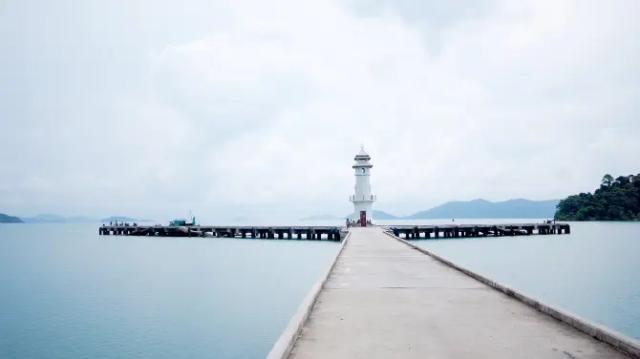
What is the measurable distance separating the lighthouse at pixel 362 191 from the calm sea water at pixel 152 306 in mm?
13712

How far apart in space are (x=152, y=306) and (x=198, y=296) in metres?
Result: 2.69

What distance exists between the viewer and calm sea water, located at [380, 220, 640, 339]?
1895 centimetres

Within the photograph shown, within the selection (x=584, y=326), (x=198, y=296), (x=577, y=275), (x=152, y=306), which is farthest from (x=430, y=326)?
(x=577, y=275)

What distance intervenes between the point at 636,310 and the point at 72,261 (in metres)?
40.0

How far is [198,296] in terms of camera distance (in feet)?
76.0

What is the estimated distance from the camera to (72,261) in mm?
42094

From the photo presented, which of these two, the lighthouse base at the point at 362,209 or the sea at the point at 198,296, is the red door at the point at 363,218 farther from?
the sea at the point at 198,296

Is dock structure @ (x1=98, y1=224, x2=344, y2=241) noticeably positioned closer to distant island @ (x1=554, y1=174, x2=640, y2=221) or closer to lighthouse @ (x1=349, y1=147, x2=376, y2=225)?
lighthouse @ (x1=349, y1=147, x2=376, y2=225)

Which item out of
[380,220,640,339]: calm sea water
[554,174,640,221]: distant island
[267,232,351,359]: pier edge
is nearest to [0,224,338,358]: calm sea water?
[267,232,351,359]: pier edge

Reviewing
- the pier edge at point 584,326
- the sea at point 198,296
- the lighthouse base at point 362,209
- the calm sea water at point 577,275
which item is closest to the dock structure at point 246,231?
the lighthouse base at point 362,209

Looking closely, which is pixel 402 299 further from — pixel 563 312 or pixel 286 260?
pixel 286 260

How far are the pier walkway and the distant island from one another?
107024mm

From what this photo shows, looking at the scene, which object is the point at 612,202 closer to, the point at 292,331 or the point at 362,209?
the point at 362,209

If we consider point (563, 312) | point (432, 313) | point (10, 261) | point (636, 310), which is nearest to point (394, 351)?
point (432, 313)
